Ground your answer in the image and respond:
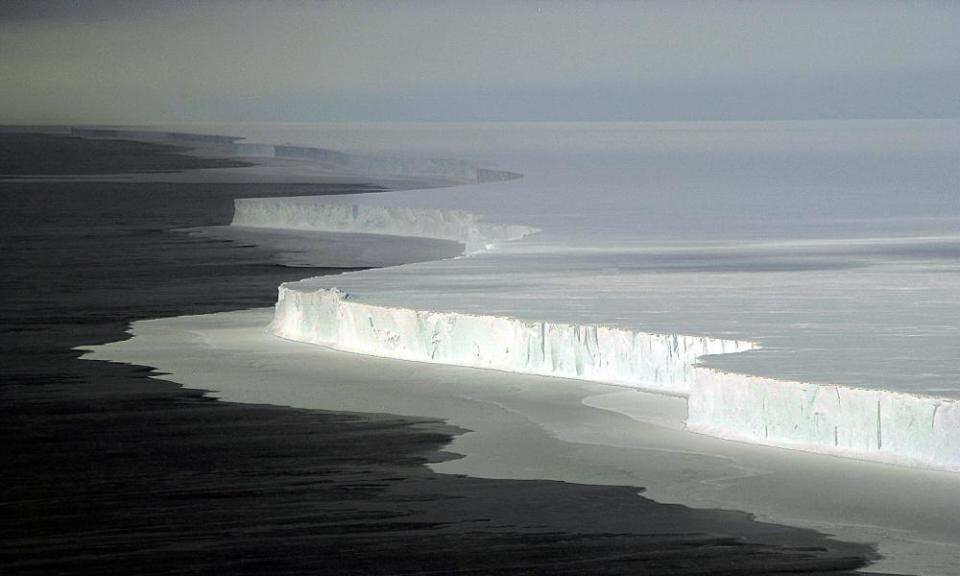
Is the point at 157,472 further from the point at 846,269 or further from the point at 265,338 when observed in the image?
the point at 846,269

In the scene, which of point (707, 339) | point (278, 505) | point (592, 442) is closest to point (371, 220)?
point (707, 339)

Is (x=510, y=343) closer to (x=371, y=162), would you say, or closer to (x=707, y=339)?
(x=707, y=339)

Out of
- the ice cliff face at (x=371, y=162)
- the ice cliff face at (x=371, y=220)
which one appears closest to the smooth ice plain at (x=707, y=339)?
the ice cliff face at (x=371, y=220)

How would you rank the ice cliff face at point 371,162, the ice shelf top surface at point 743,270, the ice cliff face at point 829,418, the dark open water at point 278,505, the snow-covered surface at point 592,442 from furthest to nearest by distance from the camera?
1. the ice cliff face at point 371,162
2. the ice shelf top surface at point 743,270
3. the ice cliff face at point 829,418
4. the snow-covered surface at point 592,442
5. the dark open water at point 278,505

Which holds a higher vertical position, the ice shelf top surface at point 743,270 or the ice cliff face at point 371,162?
the ice cliff face at point 371,162

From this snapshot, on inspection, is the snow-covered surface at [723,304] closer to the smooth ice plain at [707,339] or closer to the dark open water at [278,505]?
the smooth ice plain at [707,339]

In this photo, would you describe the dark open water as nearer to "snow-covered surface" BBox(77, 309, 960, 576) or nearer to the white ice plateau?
"snow-covered surface" BBox(77, 309, 960, 576)

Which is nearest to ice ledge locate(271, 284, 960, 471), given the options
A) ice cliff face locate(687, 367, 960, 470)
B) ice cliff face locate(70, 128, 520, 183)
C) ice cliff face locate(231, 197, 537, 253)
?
ice cliff face locate(687, 367, 960, 470)
